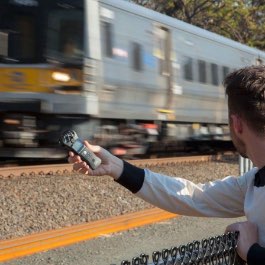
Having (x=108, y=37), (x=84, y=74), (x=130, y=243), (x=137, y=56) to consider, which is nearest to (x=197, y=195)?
(x=130, y=243)

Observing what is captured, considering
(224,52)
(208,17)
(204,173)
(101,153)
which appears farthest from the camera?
(208,17)

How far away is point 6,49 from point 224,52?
7875mm

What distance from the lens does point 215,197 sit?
2434mm

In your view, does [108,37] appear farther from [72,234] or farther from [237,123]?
[237,123]

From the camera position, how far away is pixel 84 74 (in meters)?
11.5

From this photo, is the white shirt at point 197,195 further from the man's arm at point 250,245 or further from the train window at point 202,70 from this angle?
the train window at point 202,70

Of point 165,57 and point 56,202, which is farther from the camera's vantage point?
point 165,57

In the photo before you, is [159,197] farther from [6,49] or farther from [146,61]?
[146,61]

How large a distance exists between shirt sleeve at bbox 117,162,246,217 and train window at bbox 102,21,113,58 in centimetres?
987

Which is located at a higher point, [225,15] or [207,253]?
[225,15]

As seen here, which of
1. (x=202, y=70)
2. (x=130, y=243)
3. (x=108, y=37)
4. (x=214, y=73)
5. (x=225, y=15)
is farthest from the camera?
(x=225, y=15)

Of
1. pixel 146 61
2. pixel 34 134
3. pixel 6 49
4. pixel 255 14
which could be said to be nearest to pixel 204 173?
pixel 146 61

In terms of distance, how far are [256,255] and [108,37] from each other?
10.6m

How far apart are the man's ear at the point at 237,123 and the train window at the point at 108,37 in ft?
33.6
